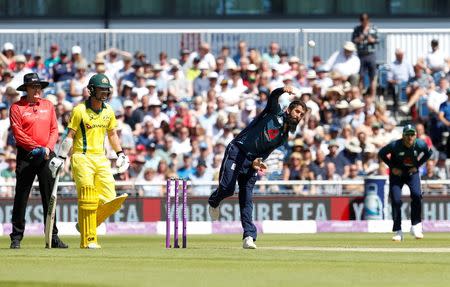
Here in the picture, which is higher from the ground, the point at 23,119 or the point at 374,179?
the point at 23,119

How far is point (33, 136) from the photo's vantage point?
55.8ft

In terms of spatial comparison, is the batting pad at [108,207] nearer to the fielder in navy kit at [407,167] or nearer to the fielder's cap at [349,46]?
the fielder in navy kit at [407,167]

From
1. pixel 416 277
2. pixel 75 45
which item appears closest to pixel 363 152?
pixel 75 45

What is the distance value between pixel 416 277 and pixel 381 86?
1689 centimetres

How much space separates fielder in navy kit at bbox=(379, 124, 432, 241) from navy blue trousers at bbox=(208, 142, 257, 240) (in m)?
4.02

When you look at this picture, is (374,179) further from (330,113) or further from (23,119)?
(23,119)

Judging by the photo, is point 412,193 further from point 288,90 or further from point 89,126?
point 89,126

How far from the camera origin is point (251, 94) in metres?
27.9

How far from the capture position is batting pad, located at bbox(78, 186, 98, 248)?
16.6 meters

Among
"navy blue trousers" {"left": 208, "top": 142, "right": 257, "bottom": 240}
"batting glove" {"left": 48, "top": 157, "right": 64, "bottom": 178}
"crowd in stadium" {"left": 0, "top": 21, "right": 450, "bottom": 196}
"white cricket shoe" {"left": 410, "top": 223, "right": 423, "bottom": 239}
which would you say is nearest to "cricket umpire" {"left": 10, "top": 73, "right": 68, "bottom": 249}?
"batting glove" {"left": 48, "top": 157, "right": 64, "bottom": 178}

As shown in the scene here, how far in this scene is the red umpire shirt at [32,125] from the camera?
A: 17.0 metres

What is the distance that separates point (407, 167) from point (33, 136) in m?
5.94

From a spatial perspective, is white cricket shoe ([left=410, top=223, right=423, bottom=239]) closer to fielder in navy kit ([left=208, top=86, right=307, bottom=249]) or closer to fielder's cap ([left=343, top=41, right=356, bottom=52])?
fielder in navy kit ([left=208, top=86, right=307, bottom=249])

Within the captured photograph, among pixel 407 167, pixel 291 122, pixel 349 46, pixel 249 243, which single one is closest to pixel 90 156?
pixel 249 243
